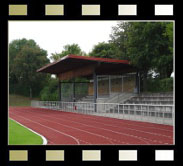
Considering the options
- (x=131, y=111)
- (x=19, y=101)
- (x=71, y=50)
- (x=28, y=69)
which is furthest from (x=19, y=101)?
(x=131, y=111)

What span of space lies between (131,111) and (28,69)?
20.7 meters

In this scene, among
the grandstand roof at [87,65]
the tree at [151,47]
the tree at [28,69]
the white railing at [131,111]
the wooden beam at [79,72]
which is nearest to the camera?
the white railing at [131,111]

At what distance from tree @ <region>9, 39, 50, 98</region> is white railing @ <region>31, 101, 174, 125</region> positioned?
10.7 m

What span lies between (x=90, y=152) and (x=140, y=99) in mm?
15687

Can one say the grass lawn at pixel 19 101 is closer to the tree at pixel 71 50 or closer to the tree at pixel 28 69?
the tree at pixel 28 69

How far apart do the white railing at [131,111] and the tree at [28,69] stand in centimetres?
1067

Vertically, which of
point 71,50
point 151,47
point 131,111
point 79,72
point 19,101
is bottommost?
point 19,101

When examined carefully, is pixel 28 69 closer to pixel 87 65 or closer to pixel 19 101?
pixel 19 101

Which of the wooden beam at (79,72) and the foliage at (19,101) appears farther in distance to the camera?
the foliage at (19,101)

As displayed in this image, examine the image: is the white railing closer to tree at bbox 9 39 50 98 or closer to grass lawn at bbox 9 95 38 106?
tree at bbox 9 39 50 98


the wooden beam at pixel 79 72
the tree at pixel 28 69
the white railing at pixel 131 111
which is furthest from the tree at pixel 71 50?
the white railing at pixel 131 111

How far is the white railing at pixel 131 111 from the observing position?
525 inches

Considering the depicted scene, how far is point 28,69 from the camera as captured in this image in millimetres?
34062

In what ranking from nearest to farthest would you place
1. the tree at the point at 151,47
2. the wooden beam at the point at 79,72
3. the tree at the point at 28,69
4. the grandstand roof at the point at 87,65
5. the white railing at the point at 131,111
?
the white railing at the point at 131,111 < the tree at the point at 151,47 < the grandstand roof at the point at 87,65 < the wooden beam at the point at 79,72 < the tree at the point at 28,69
